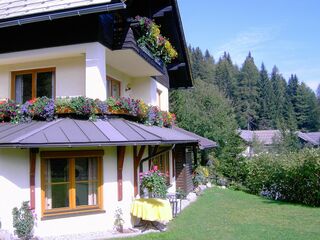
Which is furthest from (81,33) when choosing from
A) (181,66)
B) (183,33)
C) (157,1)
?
(181,66)

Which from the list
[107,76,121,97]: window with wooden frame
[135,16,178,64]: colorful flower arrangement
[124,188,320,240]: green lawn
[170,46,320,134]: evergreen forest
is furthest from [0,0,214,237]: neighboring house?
[170,46,320,134]: evergreen forest

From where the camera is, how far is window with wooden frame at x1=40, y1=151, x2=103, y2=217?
32.6ft

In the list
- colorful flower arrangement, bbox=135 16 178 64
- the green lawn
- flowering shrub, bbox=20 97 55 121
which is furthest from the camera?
colorful flower arrangement, bbox=135 16 178 64

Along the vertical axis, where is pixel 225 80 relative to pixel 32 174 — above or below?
above

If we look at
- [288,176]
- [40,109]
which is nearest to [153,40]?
[40,109]

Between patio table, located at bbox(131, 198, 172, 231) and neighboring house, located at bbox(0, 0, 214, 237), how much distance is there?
0.33m

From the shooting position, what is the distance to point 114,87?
46.5 ft

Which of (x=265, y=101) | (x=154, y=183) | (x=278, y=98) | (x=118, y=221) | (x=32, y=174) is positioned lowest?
(x=118, y=221)

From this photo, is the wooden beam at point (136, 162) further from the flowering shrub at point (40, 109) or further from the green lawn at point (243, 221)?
the flowering shrub at point (40, 109)

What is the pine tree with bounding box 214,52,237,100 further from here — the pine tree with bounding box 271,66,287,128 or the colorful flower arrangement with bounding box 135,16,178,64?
the colorful flower arrangement with bounding box 135,16,178,64

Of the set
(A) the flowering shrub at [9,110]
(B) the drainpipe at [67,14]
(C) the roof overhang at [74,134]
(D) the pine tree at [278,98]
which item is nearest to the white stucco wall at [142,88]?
(C) the roof overhang at [74,134]

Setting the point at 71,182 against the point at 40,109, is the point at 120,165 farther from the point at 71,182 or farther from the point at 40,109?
the point at 40,109

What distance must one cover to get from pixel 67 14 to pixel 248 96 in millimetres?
89609

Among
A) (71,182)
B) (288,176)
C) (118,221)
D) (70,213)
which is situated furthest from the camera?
(288,176)
